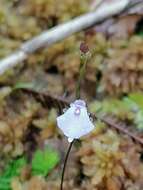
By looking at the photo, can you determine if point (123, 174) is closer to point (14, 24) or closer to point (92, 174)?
point (92, 174)

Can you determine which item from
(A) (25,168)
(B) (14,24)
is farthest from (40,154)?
(B) (14,24)

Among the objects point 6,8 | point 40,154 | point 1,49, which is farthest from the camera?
point 6,8

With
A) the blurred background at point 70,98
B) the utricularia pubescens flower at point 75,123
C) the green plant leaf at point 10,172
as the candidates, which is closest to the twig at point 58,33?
the blurred background at point 70,98

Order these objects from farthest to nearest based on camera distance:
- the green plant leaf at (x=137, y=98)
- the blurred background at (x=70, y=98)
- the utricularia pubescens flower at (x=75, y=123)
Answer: the green plant leaf at (x=137, y=98) < the blurred background at (x=70, y=98) < the utricularia pubescens flower at (x=75, y=123)

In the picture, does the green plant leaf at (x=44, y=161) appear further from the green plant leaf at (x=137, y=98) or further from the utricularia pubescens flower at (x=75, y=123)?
the utricularia pubescens flower at (x=75, y=123)

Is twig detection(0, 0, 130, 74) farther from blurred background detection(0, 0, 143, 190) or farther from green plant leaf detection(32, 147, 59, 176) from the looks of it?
green plant leaf detection(32, 147, 59, 176)

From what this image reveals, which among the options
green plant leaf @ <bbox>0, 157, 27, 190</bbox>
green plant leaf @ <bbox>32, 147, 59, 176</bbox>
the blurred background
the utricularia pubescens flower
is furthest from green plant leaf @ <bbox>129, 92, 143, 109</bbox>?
the utricularia pubescens flower

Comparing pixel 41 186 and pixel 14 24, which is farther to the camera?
pixel 14 24

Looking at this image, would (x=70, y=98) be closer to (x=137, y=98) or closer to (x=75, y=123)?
(x=137, y=98)
